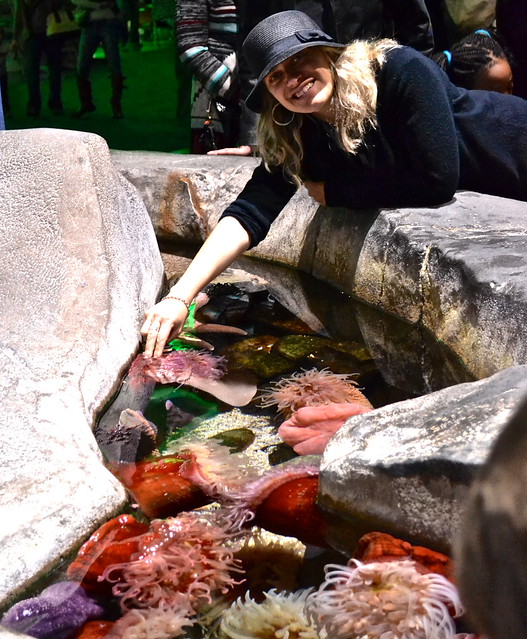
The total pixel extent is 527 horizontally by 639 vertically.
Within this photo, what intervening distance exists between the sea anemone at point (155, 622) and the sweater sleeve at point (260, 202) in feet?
6.42

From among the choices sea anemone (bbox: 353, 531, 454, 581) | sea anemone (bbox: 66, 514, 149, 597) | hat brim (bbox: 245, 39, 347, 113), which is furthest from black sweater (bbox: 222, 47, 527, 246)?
sea anemone (bbox: 353, 531, 454, 581)

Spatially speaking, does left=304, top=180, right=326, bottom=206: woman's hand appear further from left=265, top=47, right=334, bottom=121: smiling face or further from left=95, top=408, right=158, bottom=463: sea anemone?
left=95, top=408, right=158, bottom=463: sea anemone

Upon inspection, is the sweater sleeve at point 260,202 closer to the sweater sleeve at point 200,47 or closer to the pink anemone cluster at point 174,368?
the pink anemone cluster at point 174,368

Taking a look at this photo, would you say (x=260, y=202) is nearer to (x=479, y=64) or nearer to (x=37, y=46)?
(x=479, y=64)

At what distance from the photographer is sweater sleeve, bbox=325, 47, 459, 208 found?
3297 millimetres

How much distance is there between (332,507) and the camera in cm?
221

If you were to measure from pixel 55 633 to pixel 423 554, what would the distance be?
0.88 meters

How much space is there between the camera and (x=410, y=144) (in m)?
3.42

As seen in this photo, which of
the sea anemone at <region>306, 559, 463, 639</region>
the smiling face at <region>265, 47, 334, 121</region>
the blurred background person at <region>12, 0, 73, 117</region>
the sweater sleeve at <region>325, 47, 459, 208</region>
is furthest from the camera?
the blurred background person at <region>12, 0, 73, 117</region>

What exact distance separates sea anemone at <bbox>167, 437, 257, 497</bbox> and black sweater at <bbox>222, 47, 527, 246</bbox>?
3.81 ft

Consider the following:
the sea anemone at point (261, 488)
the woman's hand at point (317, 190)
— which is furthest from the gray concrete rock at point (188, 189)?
the sea anemone at point (261, 488)

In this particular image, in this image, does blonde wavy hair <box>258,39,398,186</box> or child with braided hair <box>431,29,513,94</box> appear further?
child with braided hair <box>431,29,513,94</box>

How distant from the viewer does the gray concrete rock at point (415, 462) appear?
1.95 meters

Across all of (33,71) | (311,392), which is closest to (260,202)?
(311,392)
